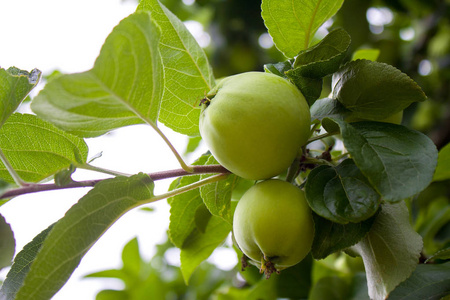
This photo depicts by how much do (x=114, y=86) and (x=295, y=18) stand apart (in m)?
0.34

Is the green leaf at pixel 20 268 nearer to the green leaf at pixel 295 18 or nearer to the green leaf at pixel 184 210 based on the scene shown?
the green leaf at pixel 184 210

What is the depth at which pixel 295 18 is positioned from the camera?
74 cm

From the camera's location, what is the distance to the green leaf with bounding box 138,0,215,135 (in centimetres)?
74

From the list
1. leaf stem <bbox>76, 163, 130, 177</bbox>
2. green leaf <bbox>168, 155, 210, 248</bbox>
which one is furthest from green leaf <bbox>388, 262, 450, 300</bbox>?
leaf stem <bbox>76, 163, 130, 177</bbox>

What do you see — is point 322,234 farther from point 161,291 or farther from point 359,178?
point 161,291

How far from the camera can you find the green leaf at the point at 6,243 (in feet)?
2.21

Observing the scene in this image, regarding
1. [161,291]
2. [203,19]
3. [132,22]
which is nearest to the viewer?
[132,22]

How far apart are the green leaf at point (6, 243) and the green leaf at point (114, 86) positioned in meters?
0.19

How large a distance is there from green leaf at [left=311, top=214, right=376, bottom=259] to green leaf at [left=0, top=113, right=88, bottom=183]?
0.39 meters

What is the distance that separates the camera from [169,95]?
0.76 metres

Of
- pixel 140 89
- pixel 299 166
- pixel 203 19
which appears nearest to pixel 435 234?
pixel 299 166

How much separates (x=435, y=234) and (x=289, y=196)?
2.95 feet

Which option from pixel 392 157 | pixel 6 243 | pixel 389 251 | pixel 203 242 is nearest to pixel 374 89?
pixel 392 157

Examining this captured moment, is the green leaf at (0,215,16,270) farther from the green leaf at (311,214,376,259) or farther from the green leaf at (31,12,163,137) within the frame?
the green leaf at (311,214,376,259)
